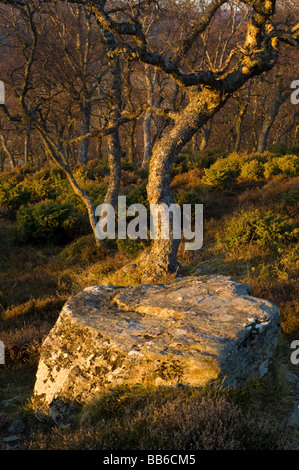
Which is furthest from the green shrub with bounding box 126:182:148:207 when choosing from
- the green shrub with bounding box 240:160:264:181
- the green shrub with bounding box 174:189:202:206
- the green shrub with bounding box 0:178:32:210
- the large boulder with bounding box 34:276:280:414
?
the large boulder with bounding box 34:276:280:414

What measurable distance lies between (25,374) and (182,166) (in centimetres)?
1392

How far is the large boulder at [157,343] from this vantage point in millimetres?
3643

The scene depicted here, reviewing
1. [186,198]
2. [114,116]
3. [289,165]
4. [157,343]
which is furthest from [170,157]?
[289,165]

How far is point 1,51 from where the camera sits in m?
28.5

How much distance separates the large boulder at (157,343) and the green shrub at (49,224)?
25.3 ft

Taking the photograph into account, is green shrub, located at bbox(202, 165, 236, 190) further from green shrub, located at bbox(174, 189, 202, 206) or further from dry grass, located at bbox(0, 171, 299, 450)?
dry grass, located at bbox(0, 171, 299, 450)

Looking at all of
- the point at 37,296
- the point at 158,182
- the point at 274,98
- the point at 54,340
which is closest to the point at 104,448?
the point at 54,340

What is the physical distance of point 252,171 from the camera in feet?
48.1

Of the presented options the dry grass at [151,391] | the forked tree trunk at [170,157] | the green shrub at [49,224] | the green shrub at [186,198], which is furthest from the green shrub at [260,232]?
the green shrub at [49,224]

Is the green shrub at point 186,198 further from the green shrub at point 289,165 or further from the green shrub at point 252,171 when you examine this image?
the green shrub at point 289,165

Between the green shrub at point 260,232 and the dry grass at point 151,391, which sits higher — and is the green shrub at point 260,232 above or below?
above

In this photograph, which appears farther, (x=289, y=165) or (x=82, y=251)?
(x=289, y=165)

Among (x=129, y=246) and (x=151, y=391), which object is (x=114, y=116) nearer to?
(x=129, y=246)

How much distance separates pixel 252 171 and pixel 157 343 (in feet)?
39.7
